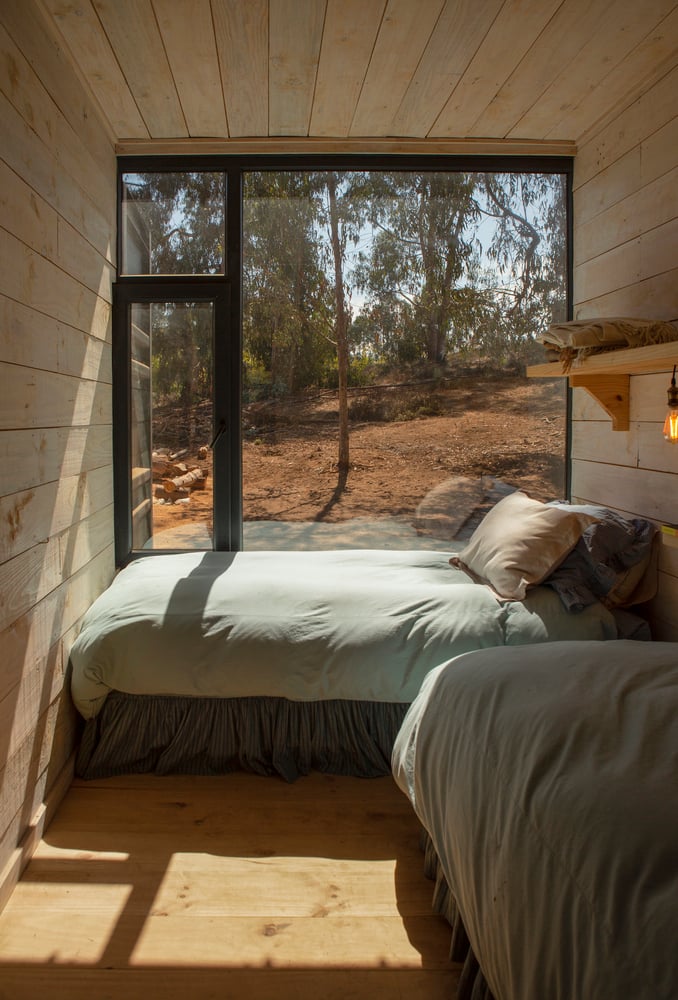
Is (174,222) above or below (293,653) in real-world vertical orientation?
above

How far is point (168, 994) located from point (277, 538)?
6.25 feet

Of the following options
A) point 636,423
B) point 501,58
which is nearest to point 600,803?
point 636,423

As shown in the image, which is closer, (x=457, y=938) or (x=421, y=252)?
(x=457, y=938)

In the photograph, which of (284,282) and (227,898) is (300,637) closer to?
(227,898)

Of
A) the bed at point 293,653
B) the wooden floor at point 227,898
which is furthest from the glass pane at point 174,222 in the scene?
the wooden floor at point 227,898

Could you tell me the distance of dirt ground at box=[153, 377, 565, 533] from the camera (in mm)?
3121

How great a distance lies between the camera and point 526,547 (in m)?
2.39

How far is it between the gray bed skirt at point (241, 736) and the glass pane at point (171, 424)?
0.96 metres

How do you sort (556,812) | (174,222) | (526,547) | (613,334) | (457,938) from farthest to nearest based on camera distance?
(174,222)
(526,547)
(613,334)
(457,938)
(556,812)

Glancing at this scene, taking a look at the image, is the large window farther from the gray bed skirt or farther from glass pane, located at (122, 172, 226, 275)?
the gray bed skirt

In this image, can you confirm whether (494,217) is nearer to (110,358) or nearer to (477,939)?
(110,358)

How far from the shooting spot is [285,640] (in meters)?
2.27

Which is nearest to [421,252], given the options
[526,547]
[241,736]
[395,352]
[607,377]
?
[395,352]

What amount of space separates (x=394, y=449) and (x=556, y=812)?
2.17m
